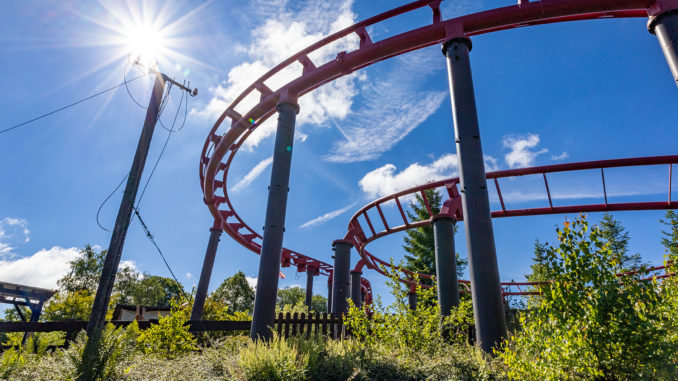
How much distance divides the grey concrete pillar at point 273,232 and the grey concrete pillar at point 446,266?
4180 mm

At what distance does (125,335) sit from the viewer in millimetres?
5344

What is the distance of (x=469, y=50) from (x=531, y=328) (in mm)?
5747

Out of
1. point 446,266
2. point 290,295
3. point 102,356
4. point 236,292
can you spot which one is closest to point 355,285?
point 446,266

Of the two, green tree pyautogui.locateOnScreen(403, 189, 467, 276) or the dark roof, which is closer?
the dark roof

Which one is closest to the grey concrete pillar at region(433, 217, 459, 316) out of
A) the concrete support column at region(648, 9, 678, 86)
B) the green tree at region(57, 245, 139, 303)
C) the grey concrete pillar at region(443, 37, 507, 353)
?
the grey concrete pillar at region(443, 37, 507, 353)

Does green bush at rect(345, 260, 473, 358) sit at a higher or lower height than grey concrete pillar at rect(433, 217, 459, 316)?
lower

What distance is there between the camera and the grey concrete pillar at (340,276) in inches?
505

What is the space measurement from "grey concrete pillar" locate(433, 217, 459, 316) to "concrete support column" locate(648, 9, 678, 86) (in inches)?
224

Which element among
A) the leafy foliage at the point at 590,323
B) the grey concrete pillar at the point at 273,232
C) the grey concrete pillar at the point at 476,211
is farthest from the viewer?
the grey concrete pillar at the point at 273,232

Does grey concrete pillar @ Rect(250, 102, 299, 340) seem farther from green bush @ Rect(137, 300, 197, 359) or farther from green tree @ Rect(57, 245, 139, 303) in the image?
green tree @ Rect(57, 245, 139, 303)

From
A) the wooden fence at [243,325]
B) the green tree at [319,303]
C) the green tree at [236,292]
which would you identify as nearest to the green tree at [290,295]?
the green tree at [319,303]

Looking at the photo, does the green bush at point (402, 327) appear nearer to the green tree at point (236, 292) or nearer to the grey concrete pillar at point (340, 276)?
the grey concrete pillar at point (340, 276)

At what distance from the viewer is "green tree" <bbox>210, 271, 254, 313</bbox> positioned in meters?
46.8

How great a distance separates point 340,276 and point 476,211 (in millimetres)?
8863
